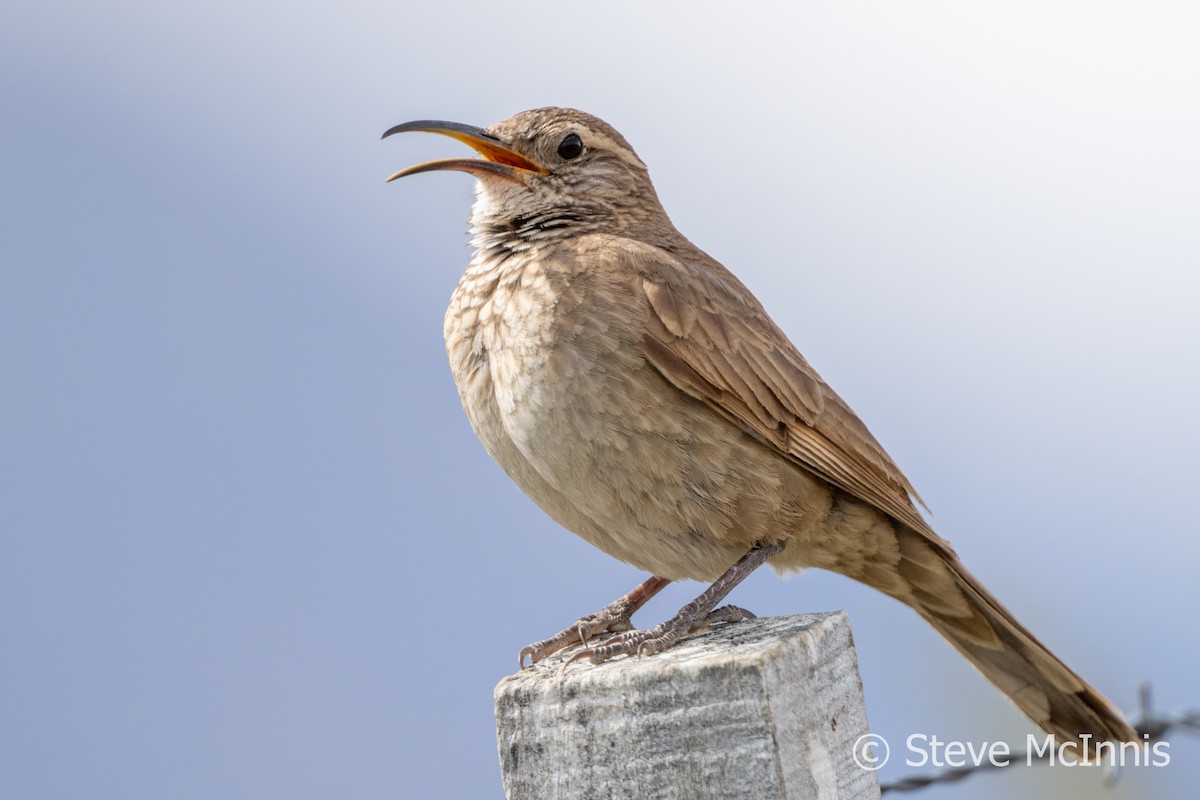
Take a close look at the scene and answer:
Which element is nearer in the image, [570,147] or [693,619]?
[693,619]

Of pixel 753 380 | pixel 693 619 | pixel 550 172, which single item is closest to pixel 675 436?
pixel 753 380

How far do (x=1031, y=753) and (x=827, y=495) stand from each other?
107 cm

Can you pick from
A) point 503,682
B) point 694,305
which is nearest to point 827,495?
point 694,305

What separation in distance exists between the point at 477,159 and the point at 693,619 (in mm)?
2148

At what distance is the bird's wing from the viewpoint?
176 inches

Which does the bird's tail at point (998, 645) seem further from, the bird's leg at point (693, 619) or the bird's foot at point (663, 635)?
the bird's foot at point (663, 635)

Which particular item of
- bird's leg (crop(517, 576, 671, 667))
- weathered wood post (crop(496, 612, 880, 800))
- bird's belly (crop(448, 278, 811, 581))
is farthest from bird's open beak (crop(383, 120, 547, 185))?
weathered wood post (crop(496, 612, 880, 800))

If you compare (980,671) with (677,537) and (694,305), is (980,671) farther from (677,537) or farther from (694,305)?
(694,305)

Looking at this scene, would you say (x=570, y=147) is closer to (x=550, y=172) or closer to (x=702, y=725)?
(x=550, y=172)

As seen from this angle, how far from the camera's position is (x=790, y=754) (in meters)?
2.68

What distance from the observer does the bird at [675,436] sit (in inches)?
168

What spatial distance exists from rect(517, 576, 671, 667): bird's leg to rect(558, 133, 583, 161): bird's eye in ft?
5.71

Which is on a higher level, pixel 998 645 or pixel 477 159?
pixel 477 159

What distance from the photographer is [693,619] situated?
394cm
